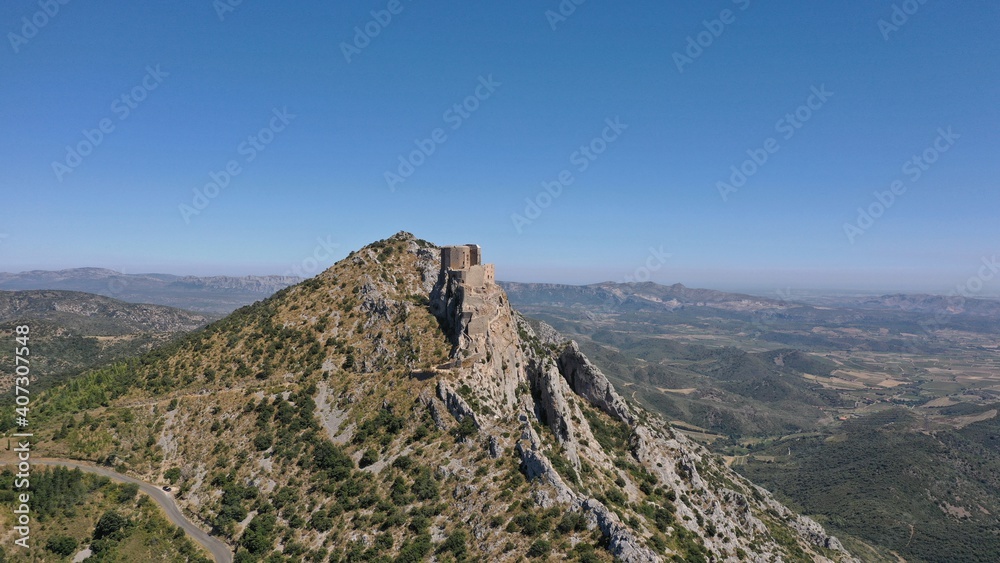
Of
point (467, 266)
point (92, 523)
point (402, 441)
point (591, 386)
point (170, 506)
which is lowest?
point (170, 506)

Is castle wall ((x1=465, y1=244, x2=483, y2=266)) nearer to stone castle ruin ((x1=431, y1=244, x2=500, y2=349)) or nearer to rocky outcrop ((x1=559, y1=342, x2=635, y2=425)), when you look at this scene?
stone castle ruin ((x1=431, y1=244, x2=500, y2=349))

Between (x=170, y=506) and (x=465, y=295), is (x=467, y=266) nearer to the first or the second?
(x=465, y=295)

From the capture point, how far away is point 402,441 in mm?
56906

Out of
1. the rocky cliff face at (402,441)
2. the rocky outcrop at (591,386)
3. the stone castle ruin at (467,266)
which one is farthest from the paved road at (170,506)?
the rocky outcrop at (591,386)

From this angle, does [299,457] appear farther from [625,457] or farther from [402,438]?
[625,457]

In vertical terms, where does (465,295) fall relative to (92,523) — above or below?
above

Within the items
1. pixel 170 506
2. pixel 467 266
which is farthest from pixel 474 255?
pixel 170 506

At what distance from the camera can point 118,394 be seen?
2948 inches

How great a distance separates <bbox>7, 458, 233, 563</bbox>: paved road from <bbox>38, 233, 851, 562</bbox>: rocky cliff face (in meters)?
1.36

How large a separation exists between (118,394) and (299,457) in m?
39.7

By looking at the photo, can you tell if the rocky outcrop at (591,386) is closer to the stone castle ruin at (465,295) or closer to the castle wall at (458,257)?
the stone castle ruin at (465,295)


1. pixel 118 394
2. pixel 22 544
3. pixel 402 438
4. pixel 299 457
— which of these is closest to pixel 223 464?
pixel 299 457

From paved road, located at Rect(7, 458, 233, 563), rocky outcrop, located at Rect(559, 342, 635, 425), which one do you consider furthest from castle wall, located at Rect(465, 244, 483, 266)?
paved road, located at Rect(7, 458, 233, 563)

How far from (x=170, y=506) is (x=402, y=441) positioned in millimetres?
28420
